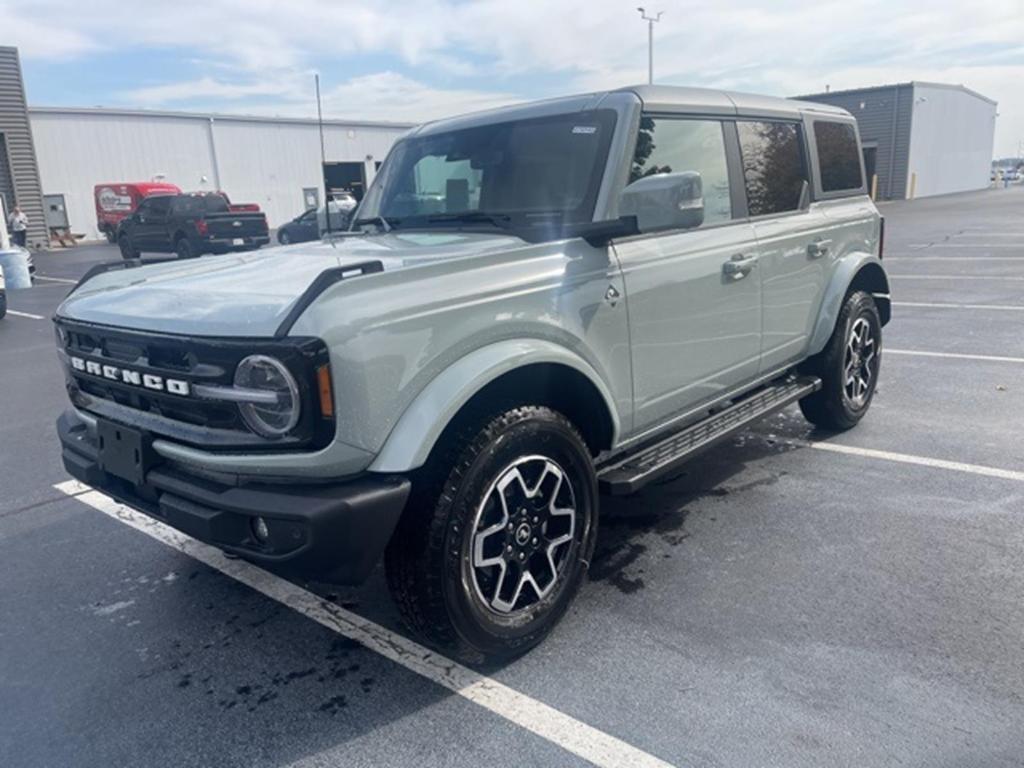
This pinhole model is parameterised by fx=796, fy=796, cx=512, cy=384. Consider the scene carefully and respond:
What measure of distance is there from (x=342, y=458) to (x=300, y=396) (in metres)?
0.23

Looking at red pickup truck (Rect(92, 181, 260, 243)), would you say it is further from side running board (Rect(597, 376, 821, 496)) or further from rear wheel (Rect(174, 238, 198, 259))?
side running board (Rect(597, 376, 821, 496))

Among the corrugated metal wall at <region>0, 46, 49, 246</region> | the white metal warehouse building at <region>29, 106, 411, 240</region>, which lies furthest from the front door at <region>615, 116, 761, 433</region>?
the corrugated metal wall at <region>0, 46, 49, 246</region>

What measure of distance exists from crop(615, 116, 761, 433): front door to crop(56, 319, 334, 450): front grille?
149 cm

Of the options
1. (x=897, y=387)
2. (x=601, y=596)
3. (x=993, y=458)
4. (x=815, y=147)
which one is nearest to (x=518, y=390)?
(x=601, y=596)

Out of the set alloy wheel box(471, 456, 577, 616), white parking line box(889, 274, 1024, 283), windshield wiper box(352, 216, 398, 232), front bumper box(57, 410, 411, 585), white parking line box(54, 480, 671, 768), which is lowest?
white parking line box(54, 480, 671, 768)

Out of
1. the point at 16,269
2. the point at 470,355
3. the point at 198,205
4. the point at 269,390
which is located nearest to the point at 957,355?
the point at 470,355

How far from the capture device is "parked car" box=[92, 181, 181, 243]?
31422 millimetres

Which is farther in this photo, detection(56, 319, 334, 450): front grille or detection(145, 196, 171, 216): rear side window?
detection(145, 196, 171, 216): rear side window

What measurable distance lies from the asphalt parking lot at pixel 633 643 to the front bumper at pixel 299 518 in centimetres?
61

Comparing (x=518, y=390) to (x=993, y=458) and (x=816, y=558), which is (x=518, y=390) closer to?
(x=816, y=558)

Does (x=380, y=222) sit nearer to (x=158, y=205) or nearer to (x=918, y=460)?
(x=918, y=460)

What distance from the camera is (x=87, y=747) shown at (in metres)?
2.54

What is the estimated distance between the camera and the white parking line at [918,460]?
14.8 ft

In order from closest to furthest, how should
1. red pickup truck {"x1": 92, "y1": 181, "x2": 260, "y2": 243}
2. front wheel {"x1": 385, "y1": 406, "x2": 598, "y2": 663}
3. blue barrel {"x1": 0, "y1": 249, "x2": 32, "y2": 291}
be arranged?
front wheel {"x1": 385, "y1": 406, "x2": 598, "y2": 663} < blue barrel {"x1": 0, "y1": 249, "x2": 32, "y2": 291} < red pickup truck {"x1": 92, "y1": 181, "x2": 260, "y2": 243}
